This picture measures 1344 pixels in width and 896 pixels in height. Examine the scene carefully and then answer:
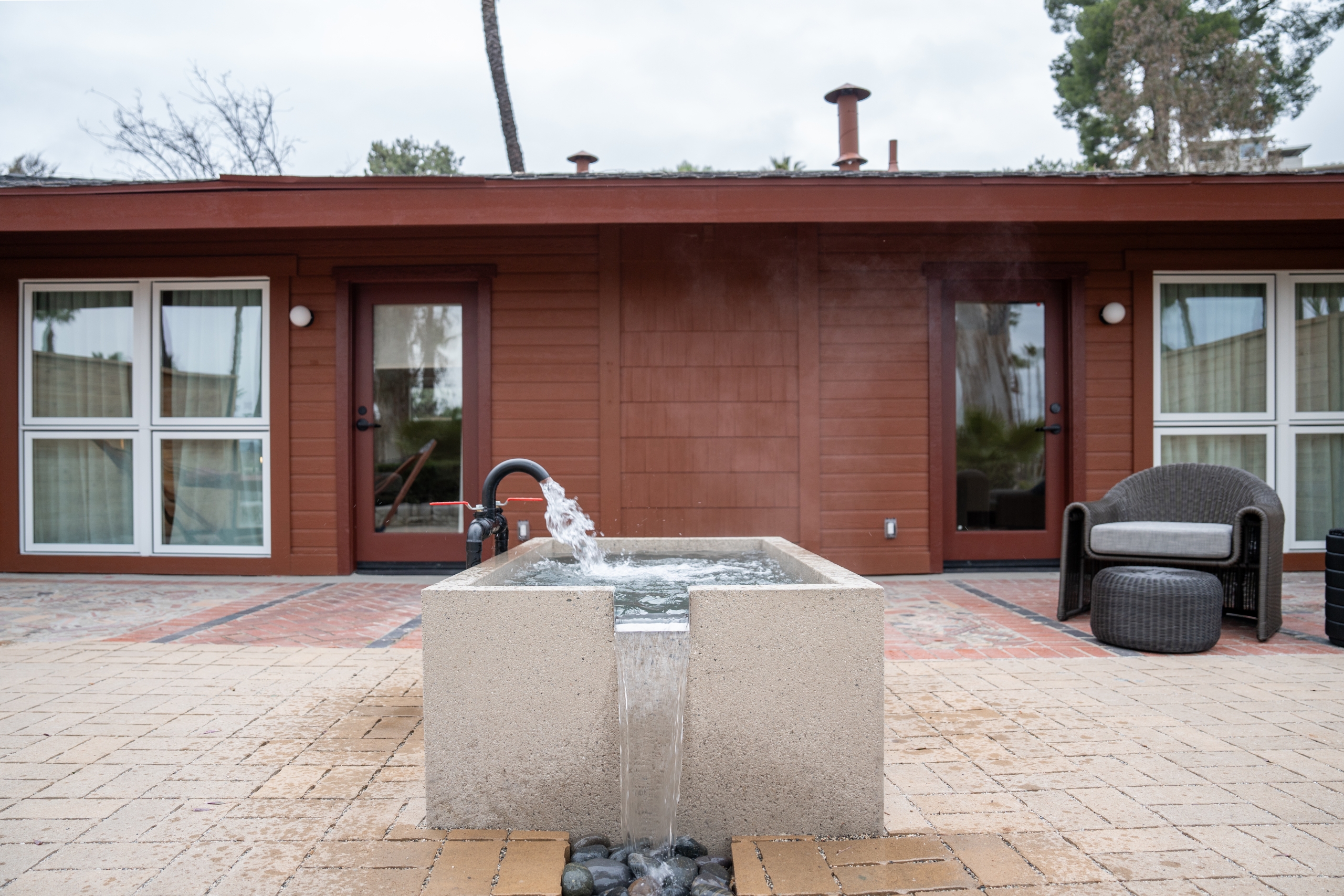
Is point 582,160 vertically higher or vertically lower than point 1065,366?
higher

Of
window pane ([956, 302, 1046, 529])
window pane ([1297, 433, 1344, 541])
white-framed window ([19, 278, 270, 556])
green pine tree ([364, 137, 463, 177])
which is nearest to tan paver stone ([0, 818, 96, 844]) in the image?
white-framed window ([19, 278, 270, 556])

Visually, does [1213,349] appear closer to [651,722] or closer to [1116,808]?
[1116,808]

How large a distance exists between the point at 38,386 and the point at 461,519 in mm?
3154

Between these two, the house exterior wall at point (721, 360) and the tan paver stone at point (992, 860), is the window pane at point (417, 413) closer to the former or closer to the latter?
the house exterior wall at point (721, 360)

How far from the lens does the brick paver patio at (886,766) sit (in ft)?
5.51

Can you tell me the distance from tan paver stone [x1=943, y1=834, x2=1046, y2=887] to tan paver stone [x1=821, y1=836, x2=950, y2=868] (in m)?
0.04

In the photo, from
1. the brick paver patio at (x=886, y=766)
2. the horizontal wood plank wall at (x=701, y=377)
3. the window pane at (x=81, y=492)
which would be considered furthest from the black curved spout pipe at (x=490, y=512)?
the window pane at (x=81, y=492)

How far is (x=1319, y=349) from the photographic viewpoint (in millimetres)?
5527

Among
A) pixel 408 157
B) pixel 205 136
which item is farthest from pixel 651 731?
pixel 408 157

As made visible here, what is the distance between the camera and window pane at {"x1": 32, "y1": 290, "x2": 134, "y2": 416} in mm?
5660

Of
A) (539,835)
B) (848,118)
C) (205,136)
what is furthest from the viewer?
(205,136)

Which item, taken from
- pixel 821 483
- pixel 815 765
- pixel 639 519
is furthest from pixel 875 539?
pixel 815 765

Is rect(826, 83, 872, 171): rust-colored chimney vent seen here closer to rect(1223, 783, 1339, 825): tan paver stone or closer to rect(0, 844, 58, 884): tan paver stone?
rect(1223, 783, 1339, 825): tan paver stone

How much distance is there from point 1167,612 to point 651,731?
261cm
